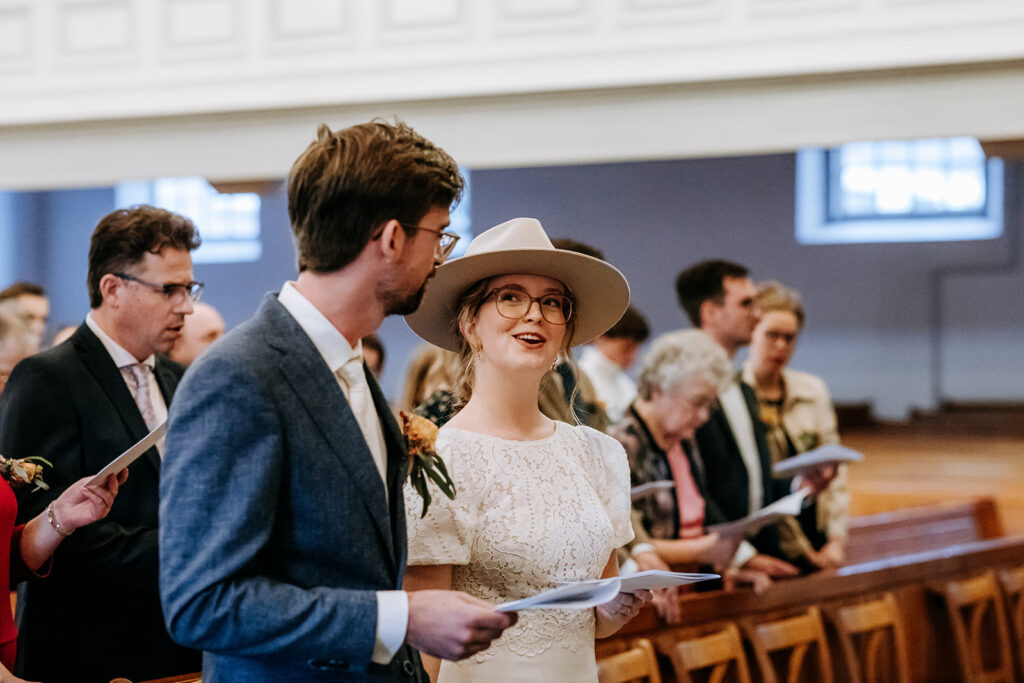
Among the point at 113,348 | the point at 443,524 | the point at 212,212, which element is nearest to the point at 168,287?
the point at 113,348

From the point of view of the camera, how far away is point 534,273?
7.84ft

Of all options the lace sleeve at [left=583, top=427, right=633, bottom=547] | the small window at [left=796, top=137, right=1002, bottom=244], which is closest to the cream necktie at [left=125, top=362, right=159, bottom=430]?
the lace sleeve at [left=583, top=427, right=633, bottom=547]

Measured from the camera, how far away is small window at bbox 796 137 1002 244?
42.7 ft

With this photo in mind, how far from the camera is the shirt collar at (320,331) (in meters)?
1.68

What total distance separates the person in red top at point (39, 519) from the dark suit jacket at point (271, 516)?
818 millimetres

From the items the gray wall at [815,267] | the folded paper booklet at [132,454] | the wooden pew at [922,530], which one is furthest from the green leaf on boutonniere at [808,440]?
the gray wall at [815,267]

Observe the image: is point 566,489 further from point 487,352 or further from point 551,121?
point 551,121

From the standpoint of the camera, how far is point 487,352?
2.32m

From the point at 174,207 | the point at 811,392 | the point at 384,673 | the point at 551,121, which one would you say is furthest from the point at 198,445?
A: the point at 174,207

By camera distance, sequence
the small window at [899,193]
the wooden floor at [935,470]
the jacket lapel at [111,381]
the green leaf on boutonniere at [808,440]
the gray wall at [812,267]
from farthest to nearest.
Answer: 1. the gray wall at [812,267]
2. the small window at [899,193]
3. the wooden floor at [935,470]
4. the green leaf on boutonniere at [808,440]
5. the jacket lapel at [111,381]

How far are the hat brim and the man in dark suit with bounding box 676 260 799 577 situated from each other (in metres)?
1.75

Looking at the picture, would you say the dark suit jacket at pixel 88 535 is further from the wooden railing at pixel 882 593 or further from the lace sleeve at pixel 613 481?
the wooden railing at pixel 882 593

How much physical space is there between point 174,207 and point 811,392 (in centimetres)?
1121

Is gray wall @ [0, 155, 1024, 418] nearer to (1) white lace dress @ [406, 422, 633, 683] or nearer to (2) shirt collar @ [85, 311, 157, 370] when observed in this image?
(2) shirt collar @ [85, 311, 157, 370]
